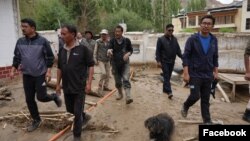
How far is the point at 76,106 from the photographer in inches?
193

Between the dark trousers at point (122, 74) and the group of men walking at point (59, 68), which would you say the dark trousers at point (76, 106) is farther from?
the dark trousers at point (122, 74)

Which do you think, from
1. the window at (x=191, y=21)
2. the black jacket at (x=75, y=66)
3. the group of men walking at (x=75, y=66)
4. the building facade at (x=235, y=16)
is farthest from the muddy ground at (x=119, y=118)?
the window at (x=191, y=21)

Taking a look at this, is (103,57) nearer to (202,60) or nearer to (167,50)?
(167,50)

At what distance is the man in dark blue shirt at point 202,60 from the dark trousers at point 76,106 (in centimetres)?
184

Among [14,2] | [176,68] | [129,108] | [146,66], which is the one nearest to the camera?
[129,108]

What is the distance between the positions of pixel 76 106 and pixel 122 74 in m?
2.58

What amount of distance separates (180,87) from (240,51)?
460cm

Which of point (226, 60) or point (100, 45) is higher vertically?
point (100, 45)

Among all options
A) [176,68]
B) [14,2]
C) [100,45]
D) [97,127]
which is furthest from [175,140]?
[176,68]

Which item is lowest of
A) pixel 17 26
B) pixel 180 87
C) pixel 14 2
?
pixel 180 87

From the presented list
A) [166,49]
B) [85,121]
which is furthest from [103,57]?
[85,121]

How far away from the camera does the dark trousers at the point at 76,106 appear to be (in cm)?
492

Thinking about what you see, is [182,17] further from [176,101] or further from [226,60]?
[176,101]

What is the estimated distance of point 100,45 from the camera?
29.3ft
